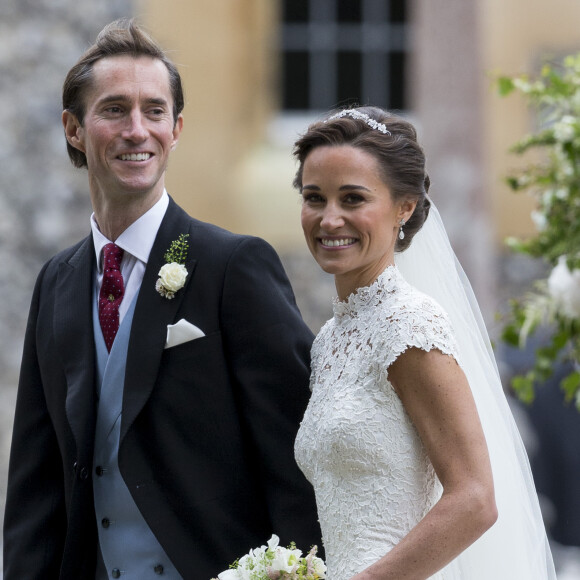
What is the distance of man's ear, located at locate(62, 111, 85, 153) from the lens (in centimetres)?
361

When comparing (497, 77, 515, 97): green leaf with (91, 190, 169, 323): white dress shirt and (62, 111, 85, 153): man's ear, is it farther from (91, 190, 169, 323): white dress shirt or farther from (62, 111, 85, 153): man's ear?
(62, 111, 85, 153): man's ear

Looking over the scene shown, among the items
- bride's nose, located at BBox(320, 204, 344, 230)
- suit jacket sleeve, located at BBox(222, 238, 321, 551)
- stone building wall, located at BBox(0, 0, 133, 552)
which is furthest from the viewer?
stone building wall, located at BBox(0, 0, 133, 552)

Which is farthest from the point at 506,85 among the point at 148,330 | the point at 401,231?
the point at 148,330

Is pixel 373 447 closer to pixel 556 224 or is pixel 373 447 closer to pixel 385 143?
pixel 385 143

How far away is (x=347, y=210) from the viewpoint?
2.92 meters

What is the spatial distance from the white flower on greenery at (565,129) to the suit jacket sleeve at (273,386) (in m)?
0.97

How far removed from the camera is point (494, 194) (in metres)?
9.38

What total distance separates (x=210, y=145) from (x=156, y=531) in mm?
6079

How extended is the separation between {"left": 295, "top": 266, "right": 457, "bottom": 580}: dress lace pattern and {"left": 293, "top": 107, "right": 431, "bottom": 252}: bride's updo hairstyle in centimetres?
22

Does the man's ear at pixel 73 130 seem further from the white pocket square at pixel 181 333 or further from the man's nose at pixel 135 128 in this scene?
the white pocket square at pixel 181 333

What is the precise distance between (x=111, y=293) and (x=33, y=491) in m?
0.60

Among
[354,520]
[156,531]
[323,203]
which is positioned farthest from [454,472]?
[156,531]

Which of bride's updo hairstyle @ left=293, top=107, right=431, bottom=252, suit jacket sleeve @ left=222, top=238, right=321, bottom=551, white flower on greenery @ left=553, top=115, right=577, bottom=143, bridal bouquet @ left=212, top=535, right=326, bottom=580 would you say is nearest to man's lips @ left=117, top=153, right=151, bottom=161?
suit jacket sleeve @ left=222, top=238, right=321, bottom=551

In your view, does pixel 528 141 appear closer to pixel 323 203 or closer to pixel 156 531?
pixel 323 203
